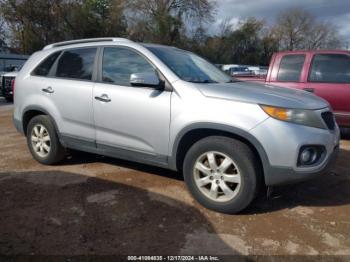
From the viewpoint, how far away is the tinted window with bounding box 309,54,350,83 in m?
7.02

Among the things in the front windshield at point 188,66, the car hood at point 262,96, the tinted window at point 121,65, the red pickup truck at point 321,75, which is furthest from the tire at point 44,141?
the red pickup truck at point 321,75

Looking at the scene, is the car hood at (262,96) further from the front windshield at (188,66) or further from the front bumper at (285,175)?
the front bumper at (285,175)

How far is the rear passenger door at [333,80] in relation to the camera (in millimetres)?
6930

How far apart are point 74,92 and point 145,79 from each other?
121 centimetres

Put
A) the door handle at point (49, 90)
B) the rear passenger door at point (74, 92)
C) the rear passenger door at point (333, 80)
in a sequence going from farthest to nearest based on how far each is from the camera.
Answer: the rear passenger door at point (333, 80), the door handle at point (49, 90), the rear passenger door at point (74, 92)

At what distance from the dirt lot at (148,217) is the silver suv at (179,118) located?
35cm

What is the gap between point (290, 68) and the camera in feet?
24.3

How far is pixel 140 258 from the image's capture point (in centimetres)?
302

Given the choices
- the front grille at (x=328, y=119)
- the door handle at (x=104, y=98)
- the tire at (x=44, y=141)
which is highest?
the door handle at (x=104, y=98)

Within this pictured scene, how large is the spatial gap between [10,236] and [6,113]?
9.63 metres

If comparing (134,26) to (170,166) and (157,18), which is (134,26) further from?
(170,166)

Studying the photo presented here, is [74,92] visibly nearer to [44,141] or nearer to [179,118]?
[44,141]

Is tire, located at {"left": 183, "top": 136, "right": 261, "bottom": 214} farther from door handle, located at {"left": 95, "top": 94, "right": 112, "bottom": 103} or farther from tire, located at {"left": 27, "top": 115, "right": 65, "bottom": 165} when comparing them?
tire, located at {"left": 27, "top": 115, "right": 65, "bottom": 165}

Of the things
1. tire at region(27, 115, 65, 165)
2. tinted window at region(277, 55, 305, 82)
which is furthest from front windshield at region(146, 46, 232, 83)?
tinted window at region(277, 55, 305, 82)
